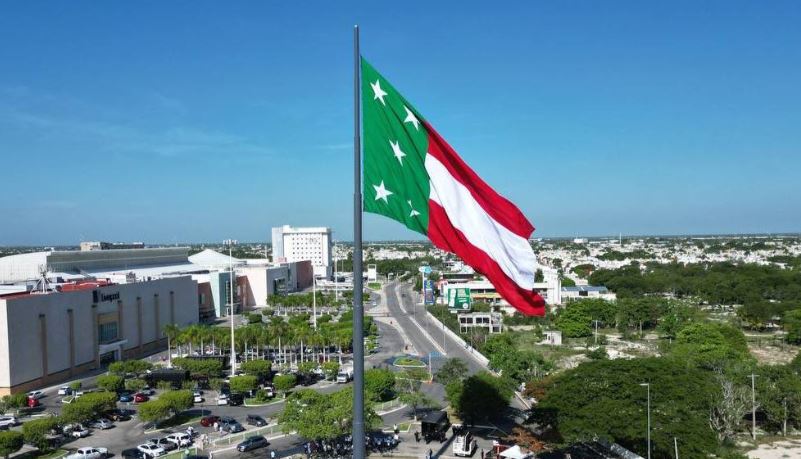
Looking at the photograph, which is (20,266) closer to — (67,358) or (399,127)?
(67,358)

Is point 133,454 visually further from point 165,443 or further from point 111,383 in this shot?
point 111,383

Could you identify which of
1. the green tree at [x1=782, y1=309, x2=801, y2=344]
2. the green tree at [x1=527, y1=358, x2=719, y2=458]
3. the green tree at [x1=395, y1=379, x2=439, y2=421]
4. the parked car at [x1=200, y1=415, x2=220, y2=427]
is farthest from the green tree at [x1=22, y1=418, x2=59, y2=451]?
the green tree at [x1=782, y1=309, x2=801, y2=344]

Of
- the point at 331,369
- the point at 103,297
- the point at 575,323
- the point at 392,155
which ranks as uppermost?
the point at 392,155

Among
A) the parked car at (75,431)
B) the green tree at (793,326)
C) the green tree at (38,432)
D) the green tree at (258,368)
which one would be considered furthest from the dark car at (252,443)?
the green tree at (793,326)

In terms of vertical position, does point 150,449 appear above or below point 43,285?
below

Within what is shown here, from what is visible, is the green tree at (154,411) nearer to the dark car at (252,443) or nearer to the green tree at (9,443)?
the green tree at (9,443)

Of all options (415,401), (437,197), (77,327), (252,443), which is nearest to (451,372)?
(415,401)

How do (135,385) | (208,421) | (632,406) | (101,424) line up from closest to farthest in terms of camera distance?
(632,406) < (101,424) < (208,421) < (135,385)
